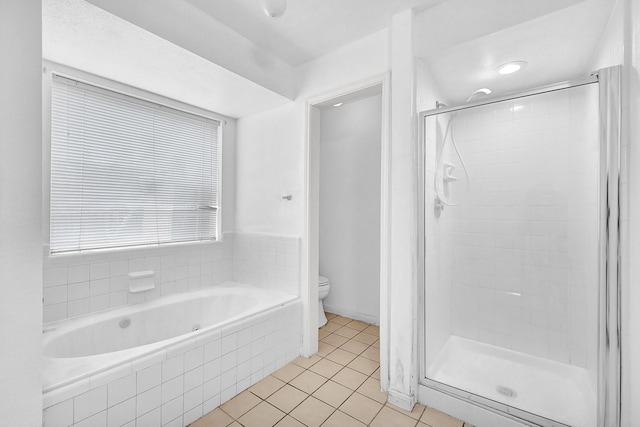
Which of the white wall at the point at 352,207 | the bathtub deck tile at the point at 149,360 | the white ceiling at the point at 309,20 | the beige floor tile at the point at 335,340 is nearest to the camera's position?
the bathtub deck tile at the point at 149,360

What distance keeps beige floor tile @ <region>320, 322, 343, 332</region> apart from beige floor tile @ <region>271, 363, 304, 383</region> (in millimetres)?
756

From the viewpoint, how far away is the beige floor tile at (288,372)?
2.11 metres

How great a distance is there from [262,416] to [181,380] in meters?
0.51

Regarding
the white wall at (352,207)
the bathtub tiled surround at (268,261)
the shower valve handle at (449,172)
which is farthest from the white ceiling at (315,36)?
the bathtub tiled surround at (268,261)

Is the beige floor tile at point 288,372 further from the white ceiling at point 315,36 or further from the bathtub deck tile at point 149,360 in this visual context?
the white ceiling at point 315,36

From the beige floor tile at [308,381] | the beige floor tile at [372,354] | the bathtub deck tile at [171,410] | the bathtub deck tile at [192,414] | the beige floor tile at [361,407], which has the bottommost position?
the beige floor tile at [361,407]

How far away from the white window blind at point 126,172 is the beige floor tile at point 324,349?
1463mm

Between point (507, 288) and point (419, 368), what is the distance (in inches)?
35.4

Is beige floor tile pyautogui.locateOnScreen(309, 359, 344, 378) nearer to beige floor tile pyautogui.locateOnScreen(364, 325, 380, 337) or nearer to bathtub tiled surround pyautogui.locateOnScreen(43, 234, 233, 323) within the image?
beige floor tile pyautogui.locateOnScreen(364, 325, 380, 337)

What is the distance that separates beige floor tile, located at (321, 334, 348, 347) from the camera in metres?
2.67

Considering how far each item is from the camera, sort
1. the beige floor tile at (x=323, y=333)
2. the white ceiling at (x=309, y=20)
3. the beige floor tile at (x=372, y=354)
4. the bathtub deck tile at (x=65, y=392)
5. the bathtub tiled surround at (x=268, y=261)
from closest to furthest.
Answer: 1. the bathtub deck tile at (x=65, y=392)
2. the white ceiling at (x=309, y=20)
3. the beige floor tile at (x=372, y=354)
4. the bathtub tiled surround at (x=268, y=261)
5. the beige floor tile at (x=323, y=333)

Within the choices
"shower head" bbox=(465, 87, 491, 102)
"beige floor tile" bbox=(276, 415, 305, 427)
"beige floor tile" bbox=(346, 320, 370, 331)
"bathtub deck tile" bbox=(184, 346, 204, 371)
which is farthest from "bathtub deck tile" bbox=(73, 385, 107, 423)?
"shower head" bbox=(465, 87, 491, 102)

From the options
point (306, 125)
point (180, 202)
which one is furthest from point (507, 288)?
point (180, 202)

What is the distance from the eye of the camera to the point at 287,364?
90.1 inches
